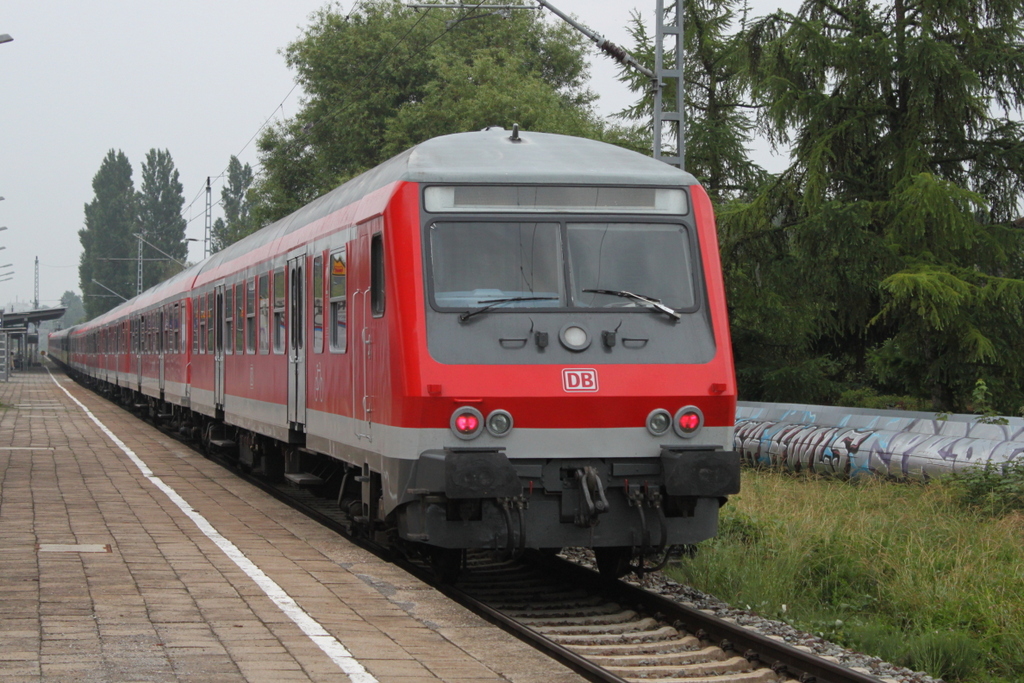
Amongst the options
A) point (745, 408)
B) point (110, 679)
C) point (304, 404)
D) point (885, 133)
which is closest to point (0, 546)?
point (304, 404)

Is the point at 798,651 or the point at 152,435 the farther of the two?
the point at 152,435

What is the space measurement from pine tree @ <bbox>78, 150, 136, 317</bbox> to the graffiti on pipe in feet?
335

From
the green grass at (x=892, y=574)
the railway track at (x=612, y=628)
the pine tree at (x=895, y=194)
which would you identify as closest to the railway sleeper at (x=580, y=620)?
the railway track at (x=612, y=628)

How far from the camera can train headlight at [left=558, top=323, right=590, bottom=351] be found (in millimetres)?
8375

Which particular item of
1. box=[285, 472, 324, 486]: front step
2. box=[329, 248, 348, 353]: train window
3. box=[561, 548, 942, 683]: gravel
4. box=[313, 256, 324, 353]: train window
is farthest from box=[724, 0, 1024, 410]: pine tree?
box=[329, 248, 348, 353]: train window

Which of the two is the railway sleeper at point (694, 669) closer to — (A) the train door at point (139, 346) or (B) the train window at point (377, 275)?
(B) the train window at point (377, 275)

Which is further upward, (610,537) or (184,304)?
(184,304)

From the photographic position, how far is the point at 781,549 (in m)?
10.3

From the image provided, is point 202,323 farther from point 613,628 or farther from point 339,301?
point 613,628

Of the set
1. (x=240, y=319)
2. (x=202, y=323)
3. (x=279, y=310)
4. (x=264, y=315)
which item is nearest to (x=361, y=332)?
(x=279, y=310)

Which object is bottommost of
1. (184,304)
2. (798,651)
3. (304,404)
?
(798,651)

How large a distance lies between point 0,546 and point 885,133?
1689 centimetres

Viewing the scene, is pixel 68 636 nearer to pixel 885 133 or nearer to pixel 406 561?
pixel 406 561

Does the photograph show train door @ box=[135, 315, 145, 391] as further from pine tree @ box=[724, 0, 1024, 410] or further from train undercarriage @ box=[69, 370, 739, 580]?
train undercarriage @ box=[69, 370, 739, 580]
